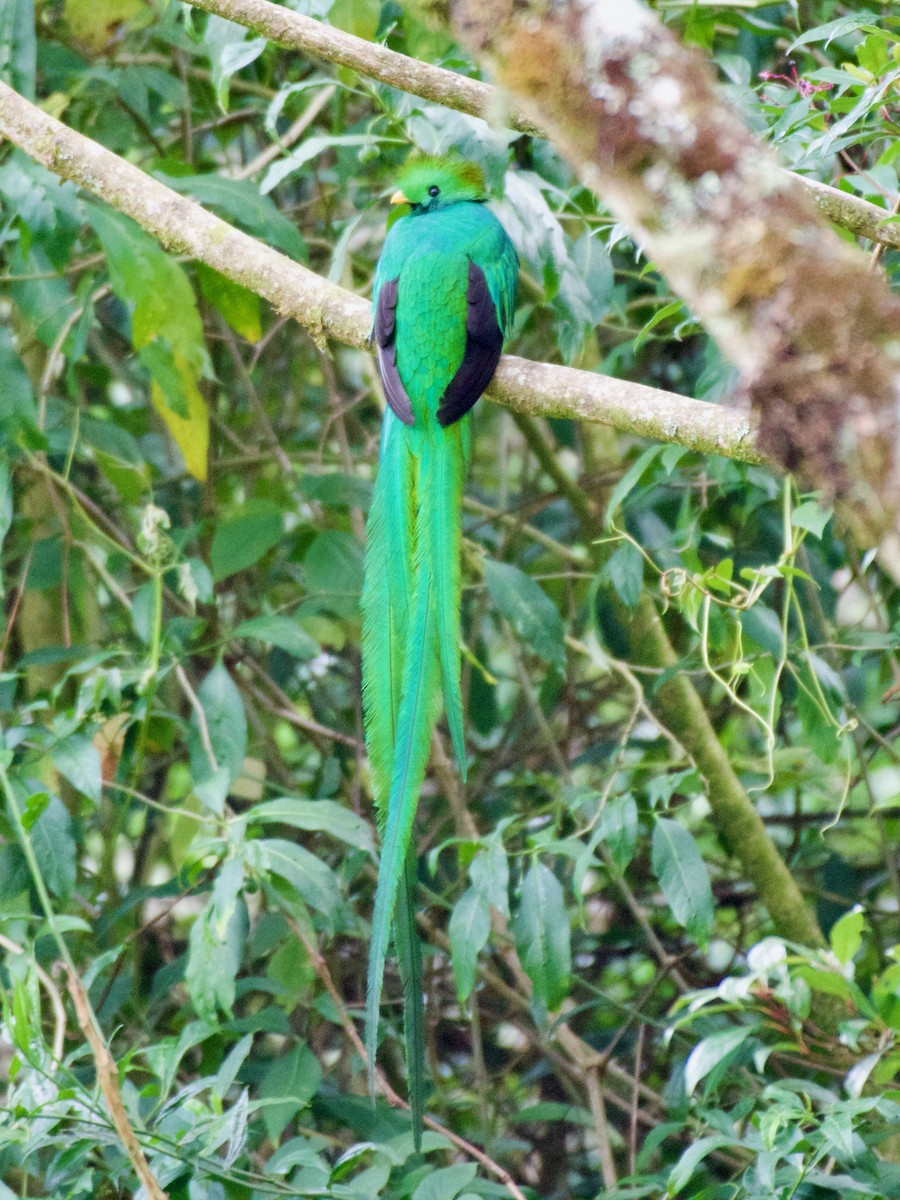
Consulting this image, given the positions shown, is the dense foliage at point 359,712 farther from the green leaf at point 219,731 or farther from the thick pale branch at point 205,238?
the thick pale branch at point 205,238

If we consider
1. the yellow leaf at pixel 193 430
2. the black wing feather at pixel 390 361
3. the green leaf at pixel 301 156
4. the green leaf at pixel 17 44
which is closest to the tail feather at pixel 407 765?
the black wing feather at pixel 390 361

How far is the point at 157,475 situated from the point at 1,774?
1.50m

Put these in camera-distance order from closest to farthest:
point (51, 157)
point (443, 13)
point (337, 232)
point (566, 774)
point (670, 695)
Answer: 1. point (443, 13)
2. point (51, 157)
3. point (670, 695)
4. point (566, 774)
5. point (337, 232)

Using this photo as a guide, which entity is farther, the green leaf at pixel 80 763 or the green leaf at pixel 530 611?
the green leaf at pixel 530 611

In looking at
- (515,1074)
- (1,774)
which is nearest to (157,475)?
(1,774)

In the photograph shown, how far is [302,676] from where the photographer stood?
320cm

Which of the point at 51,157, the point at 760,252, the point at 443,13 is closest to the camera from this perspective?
the point at 760,252

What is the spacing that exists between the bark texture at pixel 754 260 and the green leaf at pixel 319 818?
1.27m

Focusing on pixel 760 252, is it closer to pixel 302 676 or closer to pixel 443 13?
pixel 443 13

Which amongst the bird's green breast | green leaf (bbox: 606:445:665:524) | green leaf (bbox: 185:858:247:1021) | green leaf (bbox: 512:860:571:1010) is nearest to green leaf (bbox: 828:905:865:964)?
green leaf (bbox: 512:860:571:1010)

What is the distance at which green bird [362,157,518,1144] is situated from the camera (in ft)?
5.54

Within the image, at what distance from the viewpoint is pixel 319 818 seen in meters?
1.92

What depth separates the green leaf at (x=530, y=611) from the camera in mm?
2268

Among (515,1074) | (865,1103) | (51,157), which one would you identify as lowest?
(515,1074)
